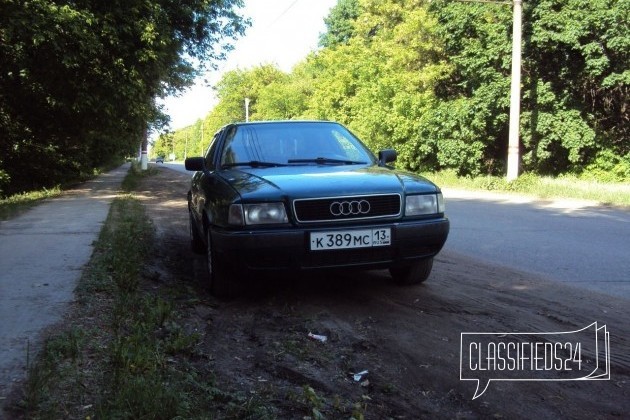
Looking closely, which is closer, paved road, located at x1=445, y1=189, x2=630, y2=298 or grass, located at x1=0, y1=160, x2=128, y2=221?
paved road, located at x1=445, y1=189, x2=630, y2=298

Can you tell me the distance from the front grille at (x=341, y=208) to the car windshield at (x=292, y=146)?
1.05 meters

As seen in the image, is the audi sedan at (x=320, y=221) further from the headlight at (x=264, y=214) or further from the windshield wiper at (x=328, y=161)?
the windshield wiper at (x=328, y=161)

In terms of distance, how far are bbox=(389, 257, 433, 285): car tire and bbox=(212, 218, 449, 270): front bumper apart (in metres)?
0.56

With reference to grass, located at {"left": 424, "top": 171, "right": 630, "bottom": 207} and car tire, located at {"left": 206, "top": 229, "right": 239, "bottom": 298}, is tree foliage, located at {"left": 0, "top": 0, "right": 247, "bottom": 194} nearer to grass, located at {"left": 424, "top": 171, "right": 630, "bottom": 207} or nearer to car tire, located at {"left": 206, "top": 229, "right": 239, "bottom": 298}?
car tire, located at {"left": 206, "top": 229, "right": 239, "bottom": 298}

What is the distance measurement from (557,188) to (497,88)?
7201mm

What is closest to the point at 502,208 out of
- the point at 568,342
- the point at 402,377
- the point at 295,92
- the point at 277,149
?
the point at 277,149

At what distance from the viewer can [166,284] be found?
5203 mm

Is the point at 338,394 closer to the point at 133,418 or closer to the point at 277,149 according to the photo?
the point at 133,418

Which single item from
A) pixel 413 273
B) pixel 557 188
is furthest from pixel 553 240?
pixel 557 188

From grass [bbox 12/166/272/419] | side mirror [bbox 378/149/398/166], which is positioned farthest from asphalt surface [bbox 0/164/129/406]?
side mirror [bbox 378/149/398/166]

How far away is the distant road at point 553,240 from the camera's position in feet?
19.1

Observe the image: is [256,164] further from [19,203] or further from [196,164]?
[19,203]

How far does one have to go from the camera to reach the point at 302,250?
4.09 metres

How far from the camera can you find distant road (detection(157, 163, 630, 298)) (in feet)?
19.1
